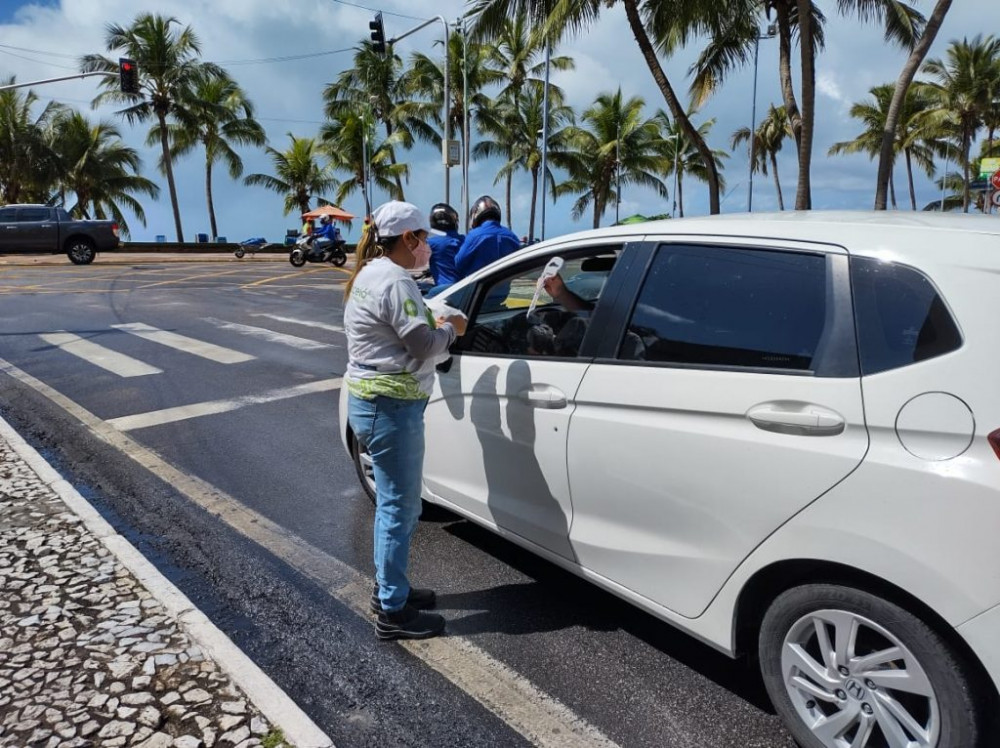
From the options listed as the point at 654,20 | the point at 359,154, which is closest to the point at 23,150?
the point at 359,154

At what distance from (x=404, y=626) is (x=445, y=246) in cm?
408

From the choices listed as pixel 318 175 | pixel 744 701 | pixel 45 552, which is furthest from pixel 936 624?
pixel 318 175

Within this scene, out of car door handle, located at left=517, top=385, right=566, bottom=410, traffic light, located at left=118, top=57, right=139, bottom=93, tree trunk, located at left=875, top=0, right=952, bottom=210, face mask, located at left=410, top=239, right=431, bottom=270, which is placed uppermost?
traffic light, located at left=118, top=57, right=139, bottom=93

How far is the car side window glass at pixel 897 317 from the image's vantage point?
6.77 ft

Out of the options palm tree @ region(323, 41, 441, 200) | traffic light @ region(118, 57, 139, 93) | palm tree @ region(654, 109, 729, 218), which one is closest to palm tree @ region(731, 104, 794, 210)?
palm tree @ region(654, 109, 729, 218)

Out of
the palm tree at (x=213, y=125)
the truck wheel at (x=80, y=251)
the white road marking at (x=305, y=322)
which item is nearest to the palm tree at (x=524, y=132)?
the palm tree at (x=213, y=125)

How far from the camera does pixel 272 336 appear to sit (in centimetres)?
1077

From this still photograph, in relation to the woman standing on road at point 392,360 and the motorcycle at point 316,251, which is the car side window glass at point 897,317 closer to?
the woman standing on road at point 392,360

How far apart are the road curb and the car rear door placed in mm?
23454

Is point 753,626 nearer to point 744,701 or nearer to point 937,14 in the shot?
point 744,701

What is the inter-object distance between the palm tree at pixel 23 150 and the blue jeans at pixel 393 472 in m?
43.3

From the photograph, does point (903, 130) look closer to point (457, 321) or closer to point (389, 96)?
point (389, 96)

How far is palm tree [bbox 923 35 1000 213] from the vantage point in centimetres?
3738

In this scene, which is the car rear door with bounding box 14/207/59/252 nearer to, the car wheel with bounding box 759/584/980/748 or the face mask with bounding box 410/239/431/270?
the face mask with bounding box 410/239/431/270
